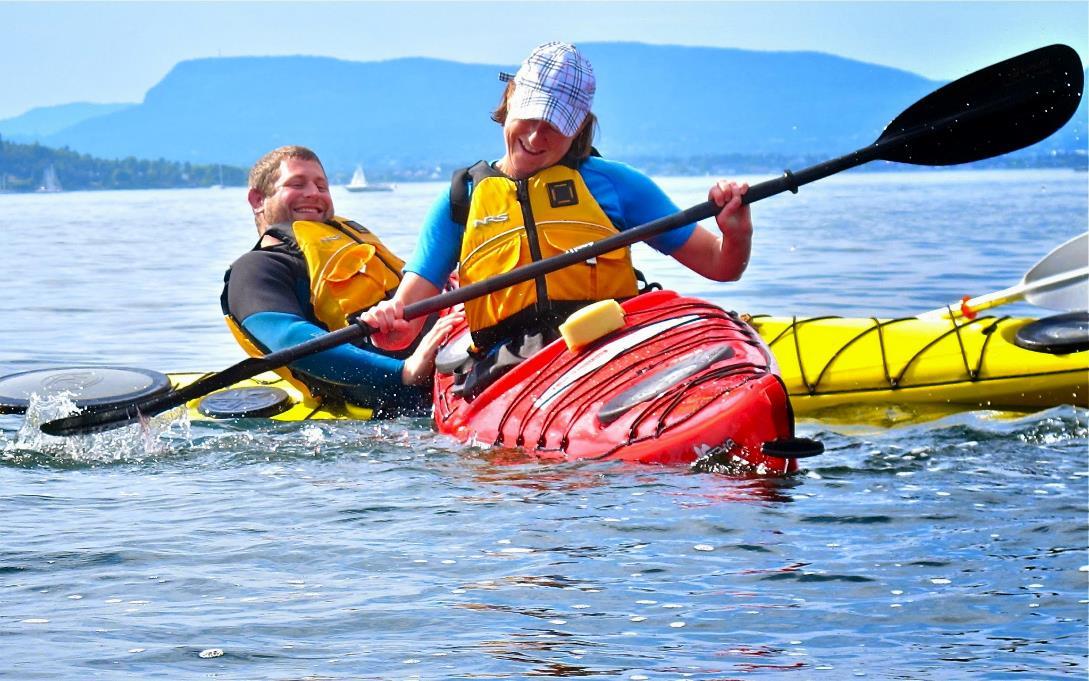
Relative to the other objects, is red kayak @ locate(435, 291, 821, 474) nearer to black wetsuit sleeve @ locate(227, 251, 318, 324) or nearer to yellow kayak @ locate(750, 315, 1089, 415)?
black wetsuit sleeve @ locate(227, 251, 318, 324)

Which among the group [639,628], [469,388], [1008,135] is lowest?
[639,628]

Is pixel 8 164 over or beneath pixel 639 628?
over

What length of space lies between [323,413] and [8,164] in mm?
108840

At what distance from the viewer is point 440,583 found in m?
3.68

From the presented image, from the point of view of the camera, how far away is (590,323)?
5016mm

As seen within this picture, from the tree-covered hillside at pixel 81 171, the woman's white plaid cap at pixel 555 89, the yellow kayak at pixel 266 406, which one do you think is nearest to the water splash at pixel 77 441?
the yellow kayak at pixel 266 406

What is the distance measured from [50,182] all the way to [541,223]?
10392cm

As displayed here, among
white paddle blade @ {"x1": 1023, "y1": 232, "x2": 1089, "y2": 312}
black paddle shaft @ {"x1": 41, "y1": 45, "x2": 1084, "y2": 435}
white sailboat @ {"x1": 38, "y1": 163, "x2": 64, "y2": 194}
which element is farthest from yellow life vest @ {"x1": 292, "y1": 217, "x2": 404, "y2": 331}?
A: white sailboat @ {"x1": 38, "y1": 163, "x2": 64, "y2": 194}

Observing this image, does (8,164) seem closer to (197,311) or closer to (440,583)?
(197,311)

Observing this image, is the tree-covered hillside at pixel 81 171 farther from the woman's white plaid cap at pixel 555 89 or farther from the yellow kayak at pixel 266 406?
the woman's white plaid cap at pixel 555 89

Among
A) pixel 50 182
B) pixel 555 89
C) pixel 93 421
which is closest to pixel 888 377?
pixel 555 89

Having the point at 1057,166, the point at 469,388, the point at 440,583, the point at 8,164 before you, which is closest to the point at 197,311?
the point at 469,388

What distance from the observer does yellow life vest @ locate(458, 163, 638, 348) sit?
521 cm

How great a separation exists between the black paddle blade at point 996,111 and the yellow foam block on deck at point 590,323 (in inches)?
44.5
